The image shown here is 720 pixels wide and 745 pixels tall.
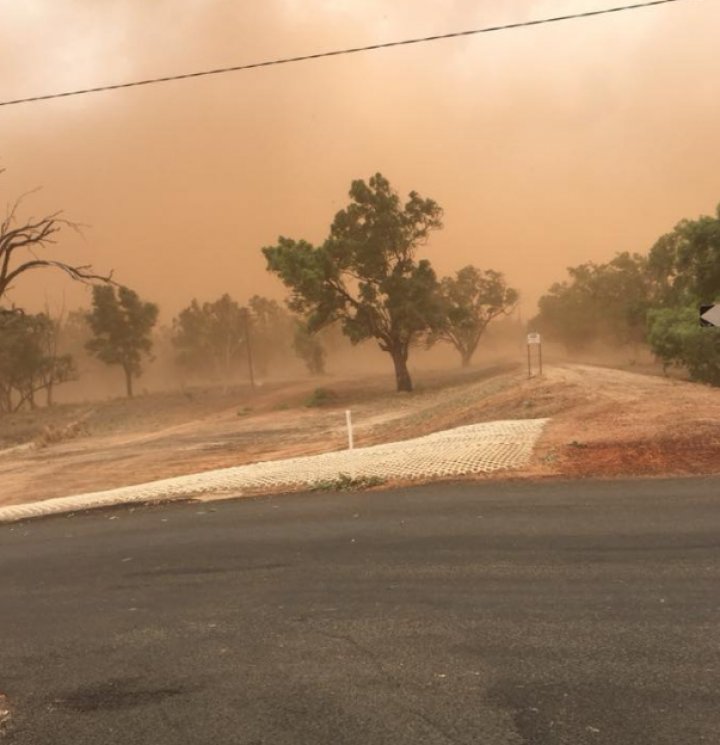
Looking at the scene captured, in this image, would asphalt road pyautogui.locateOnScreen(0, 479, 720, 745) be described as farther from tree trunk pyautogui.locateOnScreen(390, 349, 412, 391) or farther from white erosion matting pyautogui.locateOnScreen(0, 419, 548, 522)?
tree trunk pyautogui.locateOnScreen(390, 349, 412, 391)

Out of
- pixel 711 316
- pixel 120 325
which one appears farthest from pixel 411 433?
pixel 120 325

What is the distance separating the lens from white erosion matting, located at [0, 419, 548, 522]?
12.6 metres

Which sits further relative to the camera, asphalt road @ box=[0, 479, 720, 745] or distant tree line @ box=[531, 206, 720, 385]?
distant tree line @ box=[531, 206, 720, 385]

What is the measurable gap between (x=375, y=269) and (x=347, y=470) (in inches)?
1295

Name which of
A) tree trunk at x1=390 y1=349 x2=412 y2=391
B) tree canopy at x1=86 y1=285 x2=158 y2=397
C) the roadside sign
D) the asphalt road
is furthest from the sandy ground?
tree canopy at x1=86 y1=285 x2=158 y2=397

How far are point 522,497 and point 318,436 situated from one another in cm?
1791

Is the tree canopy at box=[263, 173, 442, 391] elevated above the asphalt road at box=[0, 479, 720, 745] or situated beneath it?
elevated above

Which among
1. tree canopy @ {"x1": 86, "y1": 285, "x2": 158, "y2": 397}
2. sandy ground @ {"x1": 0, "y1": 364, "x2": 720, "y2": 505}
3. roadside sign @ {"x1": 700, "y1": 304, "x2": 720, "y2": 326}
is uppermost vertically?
tree canopy @ {"x1": 86, "y1": 285, "x2": 158, "y2": 397}

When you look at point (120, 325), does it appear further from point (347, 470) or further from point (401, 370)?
point (347, 470)

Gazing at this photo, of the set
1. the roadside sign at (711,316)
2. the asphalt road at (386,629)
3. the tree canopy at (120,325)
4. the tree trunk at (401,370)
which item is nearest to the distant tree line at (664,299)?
the roadside sign at (711,316)

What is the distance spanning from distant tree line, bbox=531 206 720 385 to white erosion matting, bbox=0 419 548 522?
6.08m

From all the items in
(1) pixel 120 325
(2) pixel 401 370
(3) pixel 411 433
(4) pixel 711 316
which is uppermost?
(1) pixel 120 325

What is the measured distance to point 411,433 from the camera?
2319 cm

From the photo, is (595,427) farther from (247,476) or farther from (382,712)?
(382,712)
